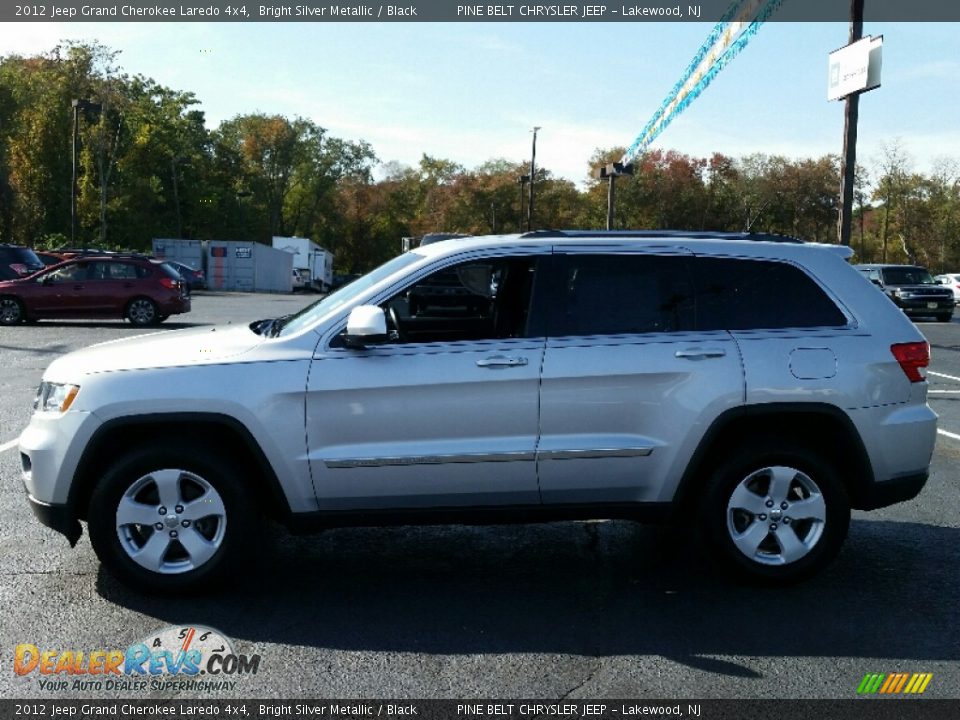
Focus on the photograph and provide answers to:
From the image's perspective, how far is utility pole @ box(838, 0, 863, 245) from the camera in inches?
835

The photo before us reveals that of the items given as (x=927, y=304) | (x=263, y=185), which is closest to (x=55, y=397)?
(x=927, y=304)

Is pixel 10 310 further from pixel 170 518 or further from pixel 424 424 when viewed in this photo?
pixel 424 424

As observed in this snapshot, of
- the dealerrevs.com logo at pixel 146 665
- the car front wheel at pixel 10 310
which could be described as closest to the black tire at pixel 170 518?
the dealerrevs.com logo at pixel 146 665

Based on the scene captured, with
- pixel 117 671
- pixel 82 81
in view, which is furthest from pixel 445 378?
pixel 82 81

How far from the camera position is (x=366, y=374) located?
5.34m

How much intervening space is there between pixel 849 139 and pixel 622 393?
17.8 m

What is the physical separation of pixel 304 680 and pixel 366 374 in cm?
157

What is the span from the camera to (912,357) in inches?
227

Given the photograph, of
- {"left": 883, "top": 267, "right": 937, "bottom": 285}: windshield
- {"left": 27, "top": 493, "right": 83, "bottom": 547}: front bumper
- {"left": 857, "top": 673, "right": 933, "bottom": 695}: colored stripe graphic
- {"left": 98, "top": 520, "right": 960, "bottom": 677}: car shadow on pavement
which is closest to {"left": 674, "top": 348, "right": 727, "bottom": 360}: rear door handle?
{"left": 98, "top": 520, "right": 960, "bottom": 677}: car shadow on pavement

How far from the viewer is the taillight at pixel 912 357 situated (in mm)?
5734

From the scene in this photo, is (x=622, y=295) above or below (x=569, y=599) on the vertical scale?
above

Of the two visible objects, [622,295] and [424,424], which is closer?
[424,424]

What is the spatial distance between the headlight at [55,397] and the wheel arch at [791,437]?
9.77 feet

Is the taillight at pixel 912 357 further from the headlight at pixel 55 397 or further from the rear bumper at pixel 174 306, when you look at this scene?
the rear bumper at pixel 174 306
